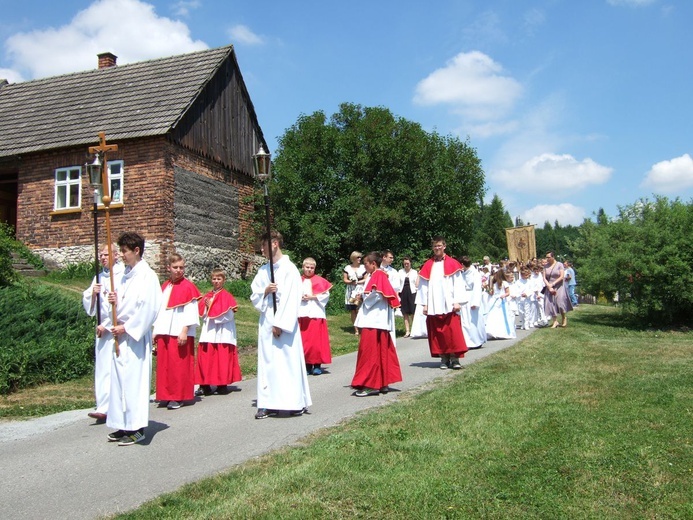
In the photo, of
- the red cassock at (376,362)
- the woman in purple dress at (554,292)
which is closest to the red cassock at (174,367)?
the red cassock at (376,362)

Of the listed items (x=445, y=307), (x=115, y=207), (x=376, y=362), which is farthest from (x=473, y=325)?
(x=115, y=207)

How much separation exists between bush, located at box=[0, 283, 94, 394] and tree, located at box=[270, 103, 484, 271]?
14735mm

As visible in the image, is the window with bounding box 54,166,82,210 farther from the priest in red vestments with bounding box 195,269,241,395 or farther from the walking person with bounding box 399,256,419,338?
the priest in red vestments with bounding box 195,269,241,395

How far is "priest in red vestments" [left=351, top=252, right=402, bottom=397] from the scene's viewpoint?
8.80 m

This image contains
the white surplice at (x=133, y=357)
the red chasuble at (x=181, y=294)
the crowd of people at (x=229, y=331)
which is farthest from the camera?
the red chasuble at (x=181, y=294)

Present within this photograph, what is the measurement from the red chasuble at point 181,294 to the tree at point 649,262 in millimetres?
12571

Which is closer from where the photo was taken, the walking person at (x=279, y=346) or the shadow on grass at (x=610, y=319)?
the walking person at (x=279, y=346)

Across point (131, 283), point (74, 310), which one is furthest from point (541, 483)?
point (74, 310)

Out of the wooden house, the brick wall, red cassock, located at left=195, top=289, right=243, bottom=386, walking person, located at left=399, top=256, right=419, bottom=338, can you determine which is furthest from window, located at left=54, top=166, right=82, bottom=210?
red cassock, located at left=195, top=289, right=243, bottom=386

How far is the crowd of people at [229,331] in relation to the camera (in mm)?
6637

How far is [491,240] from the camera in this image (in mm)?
77438

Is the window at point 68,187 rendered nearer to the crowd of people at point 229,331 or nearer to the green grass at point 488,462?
the crowd of people at point 229,331

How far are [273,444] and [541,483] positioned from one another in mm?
2633

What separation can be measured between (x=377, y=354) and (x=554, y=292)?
33.7 ft
